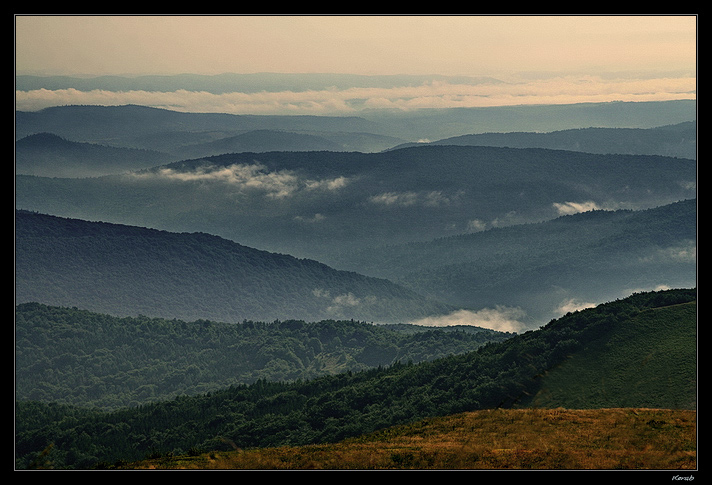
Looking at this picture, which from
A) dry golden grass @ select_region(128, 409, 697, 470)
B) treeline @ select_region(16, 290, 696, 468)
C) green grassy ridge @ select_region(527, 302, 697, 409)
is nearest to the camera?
dry golden grass @ select_region(128, 409, 697, 470)

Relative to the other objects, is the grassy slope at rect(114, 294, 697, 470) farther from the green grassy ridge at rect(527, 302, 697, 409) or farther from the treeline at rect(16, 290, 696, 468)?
the treeline at rect(16, 290, 696, 468)

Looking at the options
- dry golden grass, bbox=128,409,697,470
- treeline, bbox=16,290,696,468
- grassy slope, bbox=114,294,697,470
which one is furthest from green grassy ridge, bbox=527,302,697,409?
dry golden grass, bbox=128,409,697,470

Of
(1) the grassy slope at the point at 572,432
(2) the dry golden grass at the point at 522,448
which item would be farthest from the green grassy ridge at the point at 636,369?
(2) the dry golden grass at the point at 522,448

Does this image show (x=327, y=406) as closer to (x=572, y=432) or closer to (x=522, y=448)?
(x=572, y=432)

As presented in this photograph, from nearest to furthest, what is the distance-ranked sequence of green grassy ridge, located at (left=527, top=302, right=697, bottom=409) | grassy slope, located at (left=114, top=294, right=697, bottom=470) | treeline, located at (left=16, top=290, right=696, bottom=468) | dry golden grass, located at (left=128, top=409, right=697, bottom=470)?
dry golden grass, located at (left=128, top=409, right=697, bottom=470)
grassy slope, located at (left=114, top=294, right=697, bottom=470)
green grassy ridge, located at (left=527, top=302, right=697, bottom=409)
treeline, located at (left=16, top=290, right=696, bottom=468)

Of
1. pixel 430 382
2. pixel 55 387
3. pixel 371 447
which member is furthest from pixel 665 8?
pixel 55 387

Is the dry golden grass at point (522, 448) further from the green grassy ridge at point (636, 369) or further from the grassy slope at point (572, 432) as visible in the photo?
the green grassy ridge at point (636, 369)
